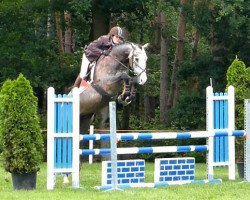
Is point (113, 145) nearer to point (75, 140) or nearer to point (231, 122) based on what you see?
point (75, 140)

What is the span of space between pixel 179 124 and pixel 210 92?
14769 mm

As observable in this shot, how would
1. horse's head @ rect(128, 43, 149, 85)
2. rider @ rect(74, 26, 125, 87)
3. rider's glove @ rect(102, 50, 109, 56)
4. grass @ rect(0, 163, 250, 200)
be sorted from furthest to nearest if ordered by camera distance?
rider @ rect(74, 26, 125, 87) → rider's glove @ rect(102, 50, 109, 56) → horse's head @ rect(128, 43, 149, 85) → grass @ rect(0, 163, 250, 200)

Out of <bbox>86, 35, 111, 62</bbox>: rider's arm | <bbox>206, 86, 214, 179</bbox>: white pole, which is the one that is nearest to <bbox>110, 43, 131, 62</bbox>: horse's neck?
<bbox>86, 35, 111, 62</bbox>: rider's arm

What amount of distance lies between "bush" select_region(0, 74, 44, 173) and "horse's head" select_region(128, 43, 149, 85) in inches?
84.2

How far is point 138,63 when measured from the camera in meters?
13.5

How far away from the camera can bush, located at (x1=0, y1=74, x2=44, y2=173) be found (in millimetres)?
11844

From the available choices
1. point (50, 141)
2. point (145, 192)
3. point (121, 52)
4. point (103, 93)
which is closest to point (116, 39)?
point (121, 52)

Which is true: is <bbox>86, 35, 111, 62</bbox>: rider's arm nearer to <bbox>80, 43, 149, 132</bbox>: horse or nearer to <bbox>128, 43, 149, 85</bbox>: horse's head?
<bbox>80, 43, 149, 132</bbox>: horse

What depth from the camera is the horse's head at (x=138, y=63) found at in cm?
1348

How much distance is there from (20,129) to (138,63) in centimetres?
264

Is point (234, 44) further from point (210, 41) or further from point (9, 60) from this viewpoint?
A: point (9, 60)

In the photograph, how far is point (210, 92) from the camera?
13.7 m

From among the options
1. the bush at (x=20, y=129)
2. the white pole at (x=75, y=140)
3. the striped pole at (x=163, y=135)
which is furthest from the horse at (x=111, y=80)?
the bush at (x=20, y=129)

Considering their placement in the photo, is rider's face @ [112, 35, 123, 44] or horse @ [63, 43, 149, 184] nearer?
horse @ [63, 43, 149, 184]
